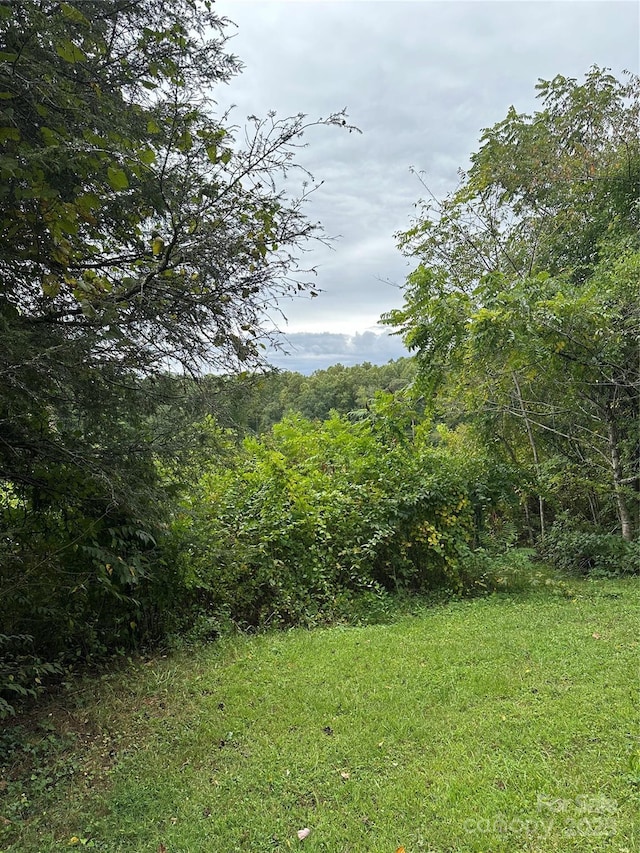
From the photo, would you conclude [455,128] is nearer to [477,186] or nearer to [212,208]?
[477,186]

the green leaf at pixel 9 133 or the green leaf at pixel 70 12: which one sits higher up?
the green leaf at pixel 70 12

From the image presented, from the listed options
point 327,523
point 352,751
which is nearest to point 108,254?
point 352,751

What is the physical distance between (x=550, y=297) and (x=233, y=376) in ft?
12.8

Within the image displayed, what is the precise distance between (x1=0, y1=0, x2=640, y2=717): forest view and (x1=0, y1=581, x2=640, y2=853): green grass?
56 centimetres

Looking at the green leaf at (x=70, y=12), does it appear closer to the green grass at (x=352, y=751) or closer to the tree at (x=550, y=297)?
the green grass at (x=352, y=751)

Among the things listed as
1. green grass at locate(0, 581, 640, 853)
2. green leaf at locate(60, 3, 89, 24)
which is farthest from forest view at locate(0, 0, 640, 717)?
green grass at locate(0, 581, 640, 853)

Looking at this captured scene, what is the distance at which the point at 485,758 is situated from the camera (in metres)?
1.99

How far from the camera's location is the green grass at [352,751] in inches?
66.1

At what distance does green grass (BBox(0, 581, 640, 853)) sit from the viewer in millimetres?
1680

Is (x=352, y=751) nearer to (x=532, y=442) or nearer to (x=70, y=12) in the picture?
(x=70, y=12)

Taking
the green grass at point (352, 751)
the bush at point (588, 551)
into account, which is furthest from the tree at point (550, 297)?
the green grass at point (352, 751)

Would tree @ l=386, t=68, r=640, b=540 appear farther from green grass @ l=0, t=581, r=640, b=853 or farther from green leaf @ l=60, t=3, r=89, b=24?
green leaf @ l=60, t=3, r=89, b=24

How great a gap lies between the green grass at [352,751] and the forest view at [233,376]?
0.56 m

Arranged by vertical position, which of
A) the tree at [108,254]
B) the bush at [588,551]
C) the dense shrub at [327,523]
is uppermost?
the tree at [108,254]
